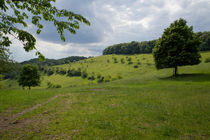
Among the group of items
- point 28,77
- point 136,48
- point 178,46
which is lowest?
point 28,77

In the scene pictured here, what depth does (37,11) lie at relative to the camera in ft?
19.5

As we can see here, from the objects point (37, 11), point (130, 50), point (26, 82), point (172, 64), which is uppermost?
point (130, 50)

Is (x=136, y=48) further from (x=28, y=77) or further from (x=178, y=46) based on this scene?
(x=28, y=77)

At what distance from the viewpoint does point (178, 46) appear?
3291 cm

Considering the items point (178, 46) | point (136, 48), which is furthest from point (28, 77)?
point (136, 48)

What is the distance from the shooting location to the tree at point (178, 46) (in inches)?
1241

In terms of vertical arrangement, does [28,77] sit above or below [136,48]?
below

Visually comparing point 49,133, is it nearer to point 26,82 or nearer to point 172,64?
point 172,64

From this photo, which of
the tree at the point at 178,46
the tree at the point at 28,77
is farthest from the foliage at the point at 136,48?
the tree at the point at 28,77

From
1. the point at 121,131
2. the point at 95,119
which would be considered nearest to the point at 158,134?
the point at 121,131

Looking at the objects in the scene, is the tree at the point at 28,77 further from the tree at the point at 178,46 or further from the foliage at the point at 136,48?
the foliage at the point at 136,48

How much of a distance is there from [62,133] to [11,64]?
37.1 meters

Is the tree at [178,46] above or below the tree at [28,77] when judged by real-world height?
above

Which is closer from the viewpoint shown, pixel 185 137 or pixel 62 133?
pixel 185 137
